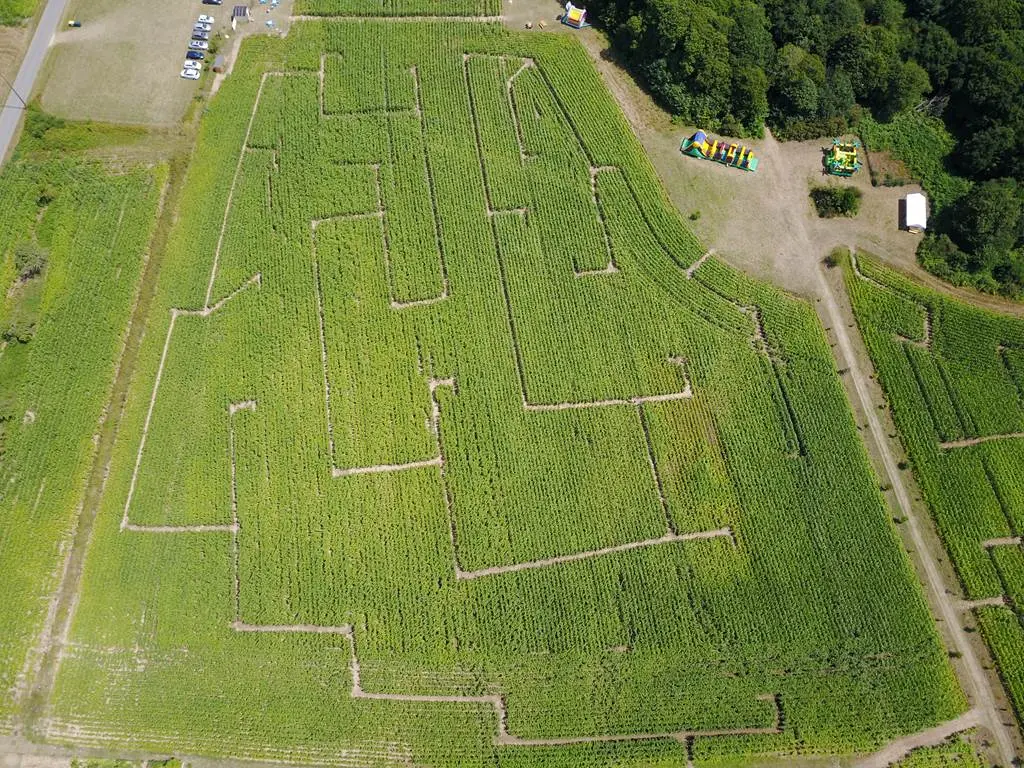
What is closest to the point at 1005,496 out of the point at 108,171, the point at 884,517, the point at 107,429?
the point at 884,517

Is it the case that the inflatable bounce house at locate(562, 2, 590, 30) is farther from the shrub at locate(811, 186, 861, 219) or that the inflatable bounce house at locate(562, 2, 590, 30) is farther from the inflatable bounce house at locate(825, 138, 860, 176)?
the shrub at locate(811, 186, 861, 219)

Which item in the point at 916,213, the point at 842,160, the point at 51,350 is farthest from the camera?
the point at 842,160

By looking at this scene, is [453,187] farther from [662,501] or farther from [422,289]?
[662,501]

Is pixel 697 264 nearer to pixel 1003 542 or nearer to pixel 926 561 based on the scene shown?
pixel 926 561

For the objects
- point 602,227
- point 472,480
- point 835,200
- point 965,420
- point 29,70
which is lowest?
point 472,480

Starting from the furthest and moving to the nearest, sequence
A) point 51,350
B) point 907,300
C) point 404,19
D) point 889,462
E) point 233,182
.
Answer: point 404,19
point 233,182
point 907,300
point 51,350
point 889,462

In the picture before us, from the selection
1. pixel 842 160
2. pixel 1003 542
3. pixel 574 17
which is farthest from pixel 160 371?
pixel 1003 542

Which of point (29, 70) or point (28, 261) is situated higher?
point (29, 70)
